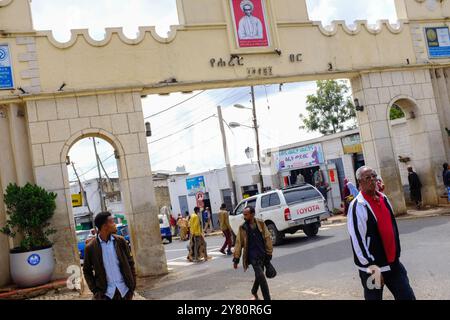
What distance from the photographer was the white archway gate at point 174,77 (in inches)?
477

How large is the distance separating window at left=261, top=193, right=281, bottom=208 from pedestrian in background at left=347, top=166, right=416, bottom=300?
34.5 ft

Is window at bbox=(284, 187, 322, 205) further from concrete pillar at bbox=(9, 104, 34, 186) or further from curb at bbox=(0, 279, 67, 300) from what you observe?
concrete pillar at bbox=(9, 104, 34, 186)

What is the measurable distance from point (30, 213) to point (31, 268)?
50.0 inches

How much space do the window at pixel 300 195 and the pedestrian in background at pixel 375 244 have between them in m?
10.4

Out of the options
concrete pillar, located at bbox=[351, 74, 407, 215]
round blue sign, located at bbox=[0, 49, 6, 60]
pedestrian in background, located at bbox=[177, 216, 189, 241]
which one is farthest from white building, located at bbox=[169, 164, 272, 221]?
round blue sign, located at bbox=[0, 49, 6, 60]

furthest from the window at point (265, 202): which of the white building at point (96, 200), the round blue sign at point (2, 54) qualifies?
the white building at point (96, 200)

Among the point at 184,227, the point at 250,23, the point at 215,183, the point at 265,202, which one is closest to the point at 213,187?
the point at 215,183

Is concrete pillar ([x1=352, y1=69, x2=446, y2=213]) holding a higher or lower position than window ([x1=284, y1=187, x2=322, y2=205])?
higher

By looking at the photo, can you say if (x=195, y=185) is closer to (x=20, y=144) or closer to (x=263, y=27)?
(x=263, y=27)

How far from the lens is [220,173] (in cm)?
3519

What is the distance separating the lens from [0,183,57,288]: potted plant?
35.5 ft
